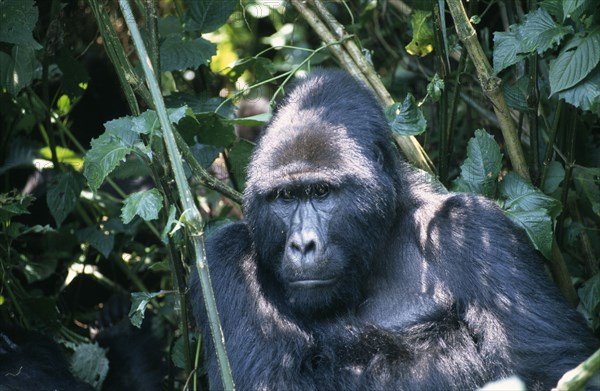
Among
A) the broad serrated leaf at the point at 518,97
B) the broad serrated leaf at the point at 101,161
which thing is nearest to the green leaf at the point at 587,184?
the broad serrated leaf at the point at 518,97

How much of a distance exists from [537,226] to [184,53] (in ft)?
6.99

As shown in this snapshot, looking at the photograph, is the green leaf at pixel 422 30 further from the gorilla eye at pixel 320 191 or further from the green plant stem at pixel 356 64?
the gorilla eye at pixel 320 191

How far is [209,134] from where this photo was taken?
4984 millimetres

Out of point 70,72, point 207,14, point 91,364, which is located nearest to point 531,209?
point 207,14

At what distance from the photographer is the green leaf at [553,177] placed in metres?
4.81

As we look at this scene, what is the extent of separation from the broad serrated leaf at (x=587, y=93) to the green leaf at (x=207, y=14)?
6.44 ft

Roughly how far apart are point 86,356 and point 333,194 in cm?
254

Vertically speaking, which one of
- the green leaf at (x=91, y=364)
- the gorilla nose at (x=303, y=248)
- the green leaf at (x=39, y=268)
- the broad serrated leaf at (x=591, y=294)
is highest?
the gorilla nose at (x=303, y=248)

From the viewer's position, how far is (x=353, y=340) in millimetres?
4195

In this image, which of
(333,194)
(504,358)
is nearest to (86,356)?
(333,194)

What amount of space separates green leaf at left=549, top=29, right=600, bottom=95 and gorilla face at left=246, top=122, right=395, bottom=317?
3.01 ft

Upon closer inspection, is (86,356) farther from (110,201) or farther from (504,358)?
(504,358)

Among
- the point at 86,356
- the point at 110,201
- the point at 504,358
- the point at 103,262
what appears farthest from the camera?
the point at 103,262

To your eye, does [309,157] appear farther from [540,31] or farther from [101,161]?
[540,31]
